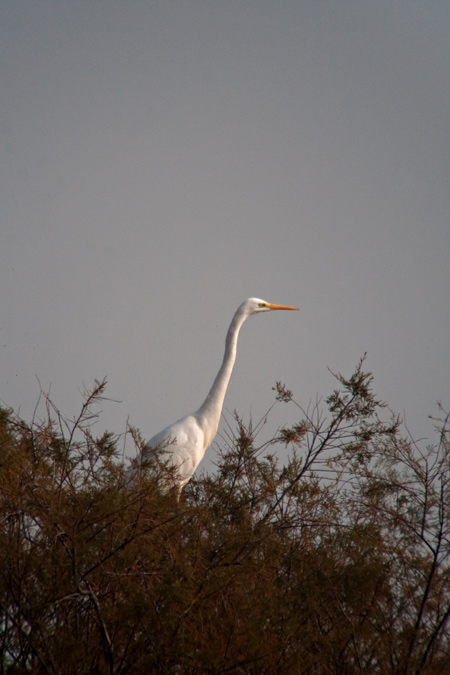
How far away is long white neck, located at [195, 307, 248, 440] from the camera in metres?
6.88

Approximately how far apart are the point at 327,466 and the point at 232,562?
1002 millimetres

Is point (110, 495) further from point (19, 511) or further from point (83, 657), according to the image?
point (83, 657)

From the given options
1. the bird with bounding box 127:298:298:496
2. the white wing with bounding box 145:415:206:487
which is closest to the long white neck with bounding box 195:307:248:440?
the bird with bounding box 127:298:298:496

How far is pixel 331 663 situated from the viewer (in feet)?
8.37

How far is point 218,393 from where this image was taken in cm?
693

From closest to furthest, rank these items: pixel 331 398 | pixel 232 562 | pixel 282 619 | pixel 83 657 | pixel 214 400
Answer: pixel 83 657 → pixel 282 619 → pixel 232 562 → pixel 331 398 → pixel 214 400

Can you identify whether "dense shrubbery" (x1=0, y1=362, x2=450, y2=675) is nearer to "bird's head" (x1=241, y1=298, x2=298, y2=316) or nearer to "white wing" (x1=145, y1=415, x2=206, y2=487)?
"white wing" (x1=145, y1=415, x2=206, y2=487)

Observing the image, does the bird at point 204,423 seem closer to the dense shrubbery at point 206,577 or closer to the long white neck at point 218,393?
the long white neck at point 218,393

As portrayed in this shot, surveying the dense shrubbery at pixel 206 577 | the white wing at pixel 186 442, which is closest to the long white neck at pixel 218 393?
the white wing at pixel 186 442

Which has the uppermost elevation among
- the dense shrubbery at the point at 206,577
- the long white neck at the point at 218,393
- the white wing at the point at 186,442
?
the long white neck at the point at 218,393

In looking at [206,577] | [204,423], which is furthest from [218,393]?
[206,577]

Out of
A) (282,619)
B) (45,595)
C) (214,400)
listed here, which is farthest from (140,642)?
(214,400)

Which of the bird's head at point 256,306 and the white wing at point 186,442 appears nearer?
the white wing at point 186,442

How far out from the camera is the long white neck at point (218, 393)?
6883mm
